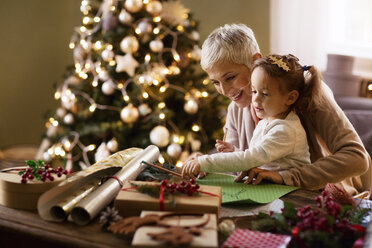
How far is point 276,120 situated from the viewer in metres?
1.41

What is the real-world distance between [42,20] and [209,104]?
1.67 metres

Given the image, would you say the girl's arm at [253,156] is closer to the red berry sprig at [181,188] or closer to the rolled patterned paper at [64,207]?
the red berry sprig at [181,188]

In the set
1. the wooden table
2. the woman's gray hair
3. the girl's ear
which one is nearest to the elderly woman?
the woman's gray hair

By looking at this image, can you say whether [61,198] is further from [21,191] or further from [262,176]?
[262,176]

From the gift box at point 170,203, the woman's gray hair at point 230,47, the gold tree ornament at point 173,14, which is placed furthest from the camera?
the gold tree ornament at point 173,14

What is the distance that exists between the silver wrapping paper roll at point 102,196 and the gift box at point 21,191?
0.12m

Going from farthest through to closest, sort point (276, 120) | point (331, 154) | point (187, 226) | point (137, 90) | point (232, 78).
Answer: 1. point (137, 90)
2. point (232, 78)
3. point (331, 154)
4. point (276, 120)
5. point (187, 226)

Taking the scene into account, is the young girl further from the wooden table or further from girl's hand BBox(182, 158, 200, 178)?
the wooden table

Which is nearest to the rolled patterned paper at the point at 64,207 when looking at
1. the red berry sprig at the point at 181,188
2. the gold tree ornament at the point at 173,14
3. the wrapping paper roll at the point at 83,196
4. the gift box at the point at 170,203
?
the wrapping paper roll at the point at 83,196

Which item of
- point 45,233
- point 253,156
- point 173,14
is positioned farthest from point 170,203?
point 173,14

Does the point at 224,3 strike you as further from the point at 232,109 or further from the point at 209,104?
the point at 232,109

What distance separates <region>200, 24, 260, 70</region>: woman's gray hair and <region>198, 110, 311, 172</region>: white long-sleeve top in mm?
298

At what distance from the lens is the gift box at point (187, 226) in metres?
0.88

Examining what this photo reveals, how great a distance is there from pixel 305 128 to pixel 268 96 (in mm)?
233
